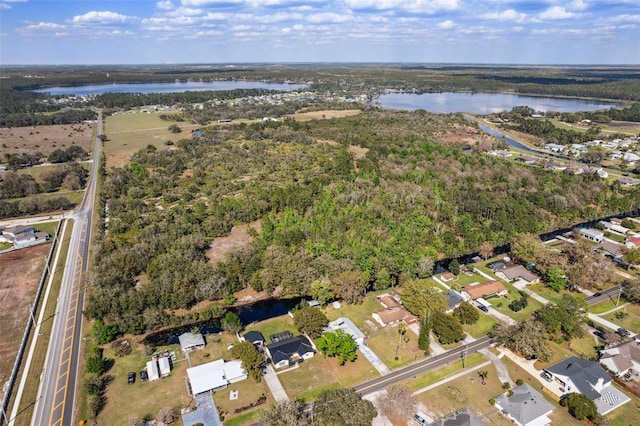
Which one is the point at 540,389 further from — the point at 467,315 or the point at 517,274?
the point at 517,274

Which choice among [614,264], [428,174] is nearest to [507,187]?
[428,174]

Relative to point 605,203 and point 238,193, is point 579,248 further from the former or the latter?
point 238,193

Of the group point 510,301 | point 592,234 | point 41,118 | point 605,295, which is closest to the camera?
point 510,301

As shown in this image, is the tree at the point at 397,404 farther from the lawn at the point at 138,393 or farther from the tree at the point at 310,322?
the lawn at the point at 138,393

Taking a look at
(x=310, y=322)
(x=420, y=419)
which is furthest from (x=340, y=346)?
(x=420, y=419)

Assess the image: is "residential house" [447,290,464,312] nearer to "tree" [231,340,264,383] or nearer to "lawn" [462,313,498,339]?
"lawn" [462,313,498,339]
